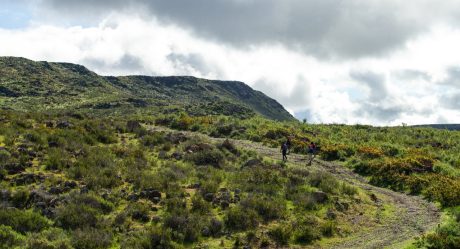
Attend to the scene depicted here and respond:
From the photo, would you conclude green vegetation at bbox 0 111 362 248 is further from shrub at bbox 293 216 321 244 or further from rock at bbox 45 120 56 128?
rock at bbox 45 120 56 128

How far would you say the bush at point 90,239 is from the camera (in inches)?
616

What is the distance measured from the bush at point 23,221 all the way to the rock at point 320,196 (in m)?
13.7

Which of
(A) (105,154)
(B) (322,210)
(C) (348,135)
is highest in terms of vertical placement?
(C) (348,135)

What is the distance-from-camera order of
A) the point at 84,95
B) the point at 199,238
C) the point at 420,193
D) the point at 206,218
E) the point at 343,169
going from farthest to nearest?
the point at 84,95, the point at 343,169, the point at 420,193, the point at 206,218, the point at 199,238

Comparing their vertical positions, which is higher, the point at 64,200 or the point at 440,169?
the point at 440,169

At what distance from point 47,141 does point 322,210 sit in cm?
1911

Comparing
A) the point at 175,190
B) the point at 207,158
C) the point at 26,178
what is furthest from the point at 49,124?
the point at 175,190

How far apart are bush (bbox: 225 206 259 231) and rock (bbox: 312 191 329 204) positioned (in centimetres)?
480

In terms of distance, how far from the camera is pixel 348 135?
173ft

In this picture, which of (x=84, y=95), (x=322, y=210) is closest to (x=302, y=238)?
(x=322, y=210)

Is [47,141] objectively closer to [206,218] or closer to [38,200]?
[38,200]

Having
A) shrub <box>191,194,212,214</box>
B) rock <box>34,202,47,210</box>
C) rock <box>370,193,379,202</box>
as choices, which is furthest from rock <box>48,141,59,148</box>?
rock <box>370,193,379,202</box>

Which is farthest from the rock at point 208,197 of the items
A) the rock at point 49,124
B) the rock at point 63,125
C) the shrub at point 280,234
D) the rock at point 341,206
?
the rock at point 49,124

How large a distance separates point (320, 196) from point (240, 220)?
19.8ft
